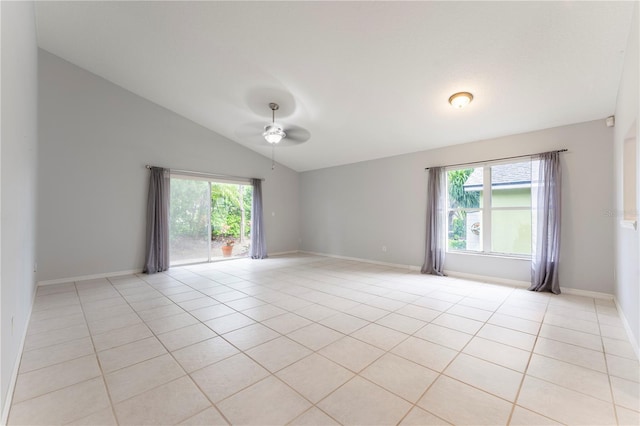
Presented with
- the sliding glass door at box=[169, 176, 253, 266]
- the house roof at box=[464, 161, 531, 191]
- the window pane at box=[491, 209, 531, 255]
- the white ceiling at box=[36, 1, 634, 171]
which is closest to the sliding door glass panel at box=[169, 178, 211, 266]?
the sliding glass door at box=[169, 176, 253, 266]

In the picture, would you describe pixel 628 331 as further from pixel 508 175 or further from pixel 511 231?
pixel 508 175

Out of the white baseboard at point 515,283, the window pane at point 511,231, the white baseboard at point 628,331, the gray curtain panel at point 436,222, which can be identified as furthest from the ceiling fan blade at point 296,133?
the white baseboard at point 628,331

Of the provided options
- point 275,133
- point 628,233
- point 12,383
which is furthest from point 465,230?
point 12,383

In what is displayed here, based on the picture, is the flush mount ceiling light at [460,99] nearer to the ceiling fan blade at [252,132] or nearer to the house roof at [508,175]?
the house roof at [508,175]

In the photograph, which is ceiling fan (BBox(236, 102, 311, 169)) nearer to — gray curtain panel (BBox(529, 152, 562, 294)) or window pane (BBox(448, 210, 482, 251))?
window pane (BBox(448, 210, 482, 251))

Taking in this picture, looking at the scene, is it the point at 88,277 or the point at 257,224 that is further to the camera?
the point at 257,224

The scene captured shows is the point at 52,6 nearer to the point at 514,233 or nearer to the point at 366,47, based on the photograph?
the point at 366,47

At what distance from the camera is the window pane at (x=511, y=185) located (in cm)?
437

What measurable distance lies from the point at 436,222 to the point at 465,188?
2.68 ft

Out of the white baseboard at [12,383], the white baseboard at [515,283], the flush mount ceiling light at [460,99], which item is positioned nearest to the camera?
the white baseboard at [12,383]

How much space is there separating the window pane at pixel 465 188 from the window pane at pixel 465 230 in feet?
0.49

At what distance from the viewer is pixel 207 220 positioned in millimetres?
6172

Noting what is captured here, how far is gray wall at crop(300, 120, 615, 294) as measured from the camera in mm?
3678

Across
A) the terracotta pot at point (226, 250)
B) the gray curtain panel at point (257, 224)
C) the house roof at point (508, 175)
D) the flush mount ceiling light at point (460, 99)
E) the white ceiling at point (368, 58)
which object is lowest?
the terracotta pot at point (226, 250)
